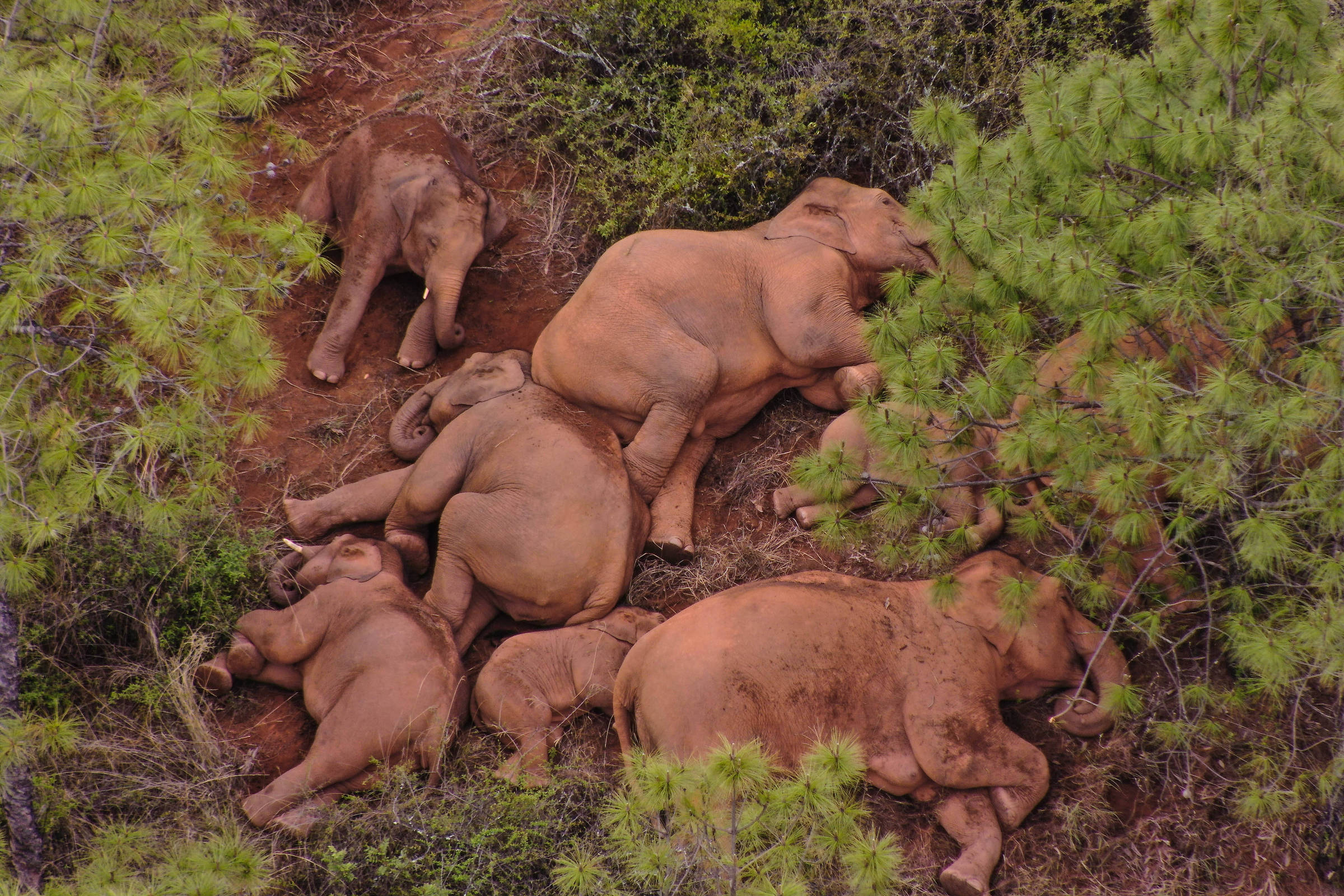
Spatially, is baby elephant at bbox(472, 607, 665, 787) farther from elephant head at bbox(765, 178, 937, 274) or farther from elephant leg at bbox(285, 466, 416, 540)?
elephant head at bbox(765, 178, 937, 274)

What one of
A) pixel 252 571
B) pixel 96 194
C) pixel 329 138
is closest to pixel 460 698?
pixel 252 571

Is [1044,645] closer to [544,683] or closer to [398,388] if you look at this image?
[544,683]

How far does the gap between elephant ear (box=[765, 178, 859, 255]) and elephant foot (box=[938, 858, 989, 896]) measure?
264 cm

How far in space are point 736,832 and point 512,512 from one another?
1.87m

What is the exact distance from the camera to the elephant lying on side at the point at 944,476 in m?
3.95

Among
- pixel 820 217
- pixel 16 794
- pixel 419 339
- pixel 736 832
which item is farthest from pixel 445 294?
pixel 736 832

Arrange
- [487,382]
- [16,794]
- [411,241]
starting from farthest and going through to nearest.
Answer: [411,241] → [487,382] → [16,794]

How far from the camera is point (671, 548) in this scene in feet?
15.4

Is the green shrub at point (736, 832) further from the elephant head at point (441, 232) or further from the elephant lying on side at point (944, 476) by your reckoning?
the elephant head at point (441, 232)

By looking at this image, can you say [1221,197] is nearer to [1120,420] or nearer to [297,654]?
[1120,420]

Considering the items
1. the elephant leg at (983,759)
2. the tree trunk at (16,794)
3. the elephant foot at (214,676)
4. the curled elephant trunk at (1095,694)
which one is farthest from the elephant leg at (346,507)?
the curled elephant trunk at (1095,694)

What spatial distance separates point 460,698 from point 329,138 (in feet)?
11.7

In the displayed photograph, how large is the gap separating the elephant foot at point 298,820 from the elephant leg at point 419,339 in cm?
218

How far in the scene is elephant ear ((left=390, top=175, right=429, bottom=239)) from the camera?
17.5ft
